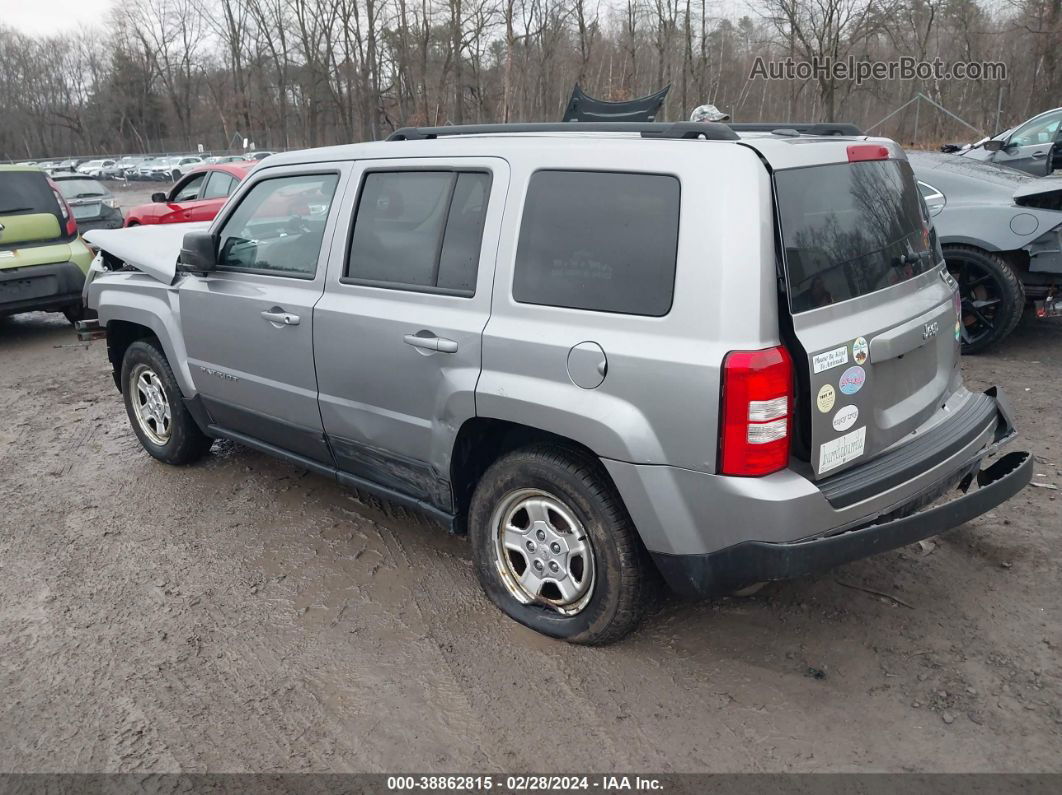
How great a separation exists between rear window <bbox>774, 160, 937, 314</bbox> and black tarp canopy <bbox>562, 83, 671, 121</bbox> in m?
2.47

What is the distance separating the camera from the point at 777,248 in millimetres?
2613

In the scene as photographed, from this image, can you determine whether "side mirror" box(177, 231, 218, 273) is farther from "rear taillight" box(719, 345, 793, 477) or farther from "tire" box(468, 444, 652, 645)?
"rear taillight" box(719, 345, 793, 477)

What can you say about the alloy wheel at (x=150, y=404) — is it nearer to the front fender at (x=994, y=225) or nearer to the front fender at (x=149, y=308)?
the front fender at (x=149, y=308)

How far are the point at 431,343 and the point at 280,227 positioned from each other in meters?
1.43

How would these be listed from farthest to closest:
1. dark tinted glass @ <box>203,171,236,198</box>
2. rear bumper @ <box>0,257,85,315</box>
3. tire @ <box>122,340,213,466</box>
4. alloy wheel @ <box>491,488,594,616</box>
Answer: dark tinted glass @ <box>203,171,236,198</box> < rear bumper @ <box>0,257,85,315</box> < tire @ <box>122,340,213,466</box> < alloy wheel @ <box>491,488,594,616</box>

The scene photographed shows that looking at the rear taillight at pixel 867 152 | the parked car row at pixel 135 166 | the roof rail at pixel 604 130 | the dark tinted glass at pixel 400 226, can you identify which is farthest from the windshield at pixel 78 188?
A: the parked car row at pixel 135 166

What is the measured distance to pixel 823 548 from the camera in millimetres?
2650

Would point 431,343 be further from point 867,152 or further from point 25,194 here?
point 25,194

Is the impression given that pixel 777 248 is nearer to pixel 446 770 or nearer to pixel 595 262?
pixel 595 262

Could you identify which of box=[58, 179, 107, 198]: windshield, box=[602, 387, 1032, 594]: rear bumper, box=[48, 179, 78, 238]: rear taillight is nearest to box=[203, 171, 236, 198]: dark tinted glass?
box=[48, 179, 78, 238]: rear taillight

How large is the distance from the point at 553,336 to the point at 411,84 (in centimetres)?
5019

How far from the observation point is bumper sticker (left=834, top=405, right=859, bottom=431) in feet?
8.86

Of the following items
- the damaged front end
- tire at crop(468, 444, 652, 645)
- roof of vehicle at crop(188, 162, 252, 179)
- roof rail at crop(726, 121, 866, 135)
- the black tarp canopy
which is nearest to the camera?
tire at crop(468, 444, 652, 645)

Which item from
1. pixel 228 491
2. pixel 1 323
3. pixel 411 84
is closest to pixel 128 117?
pixel 411 84
